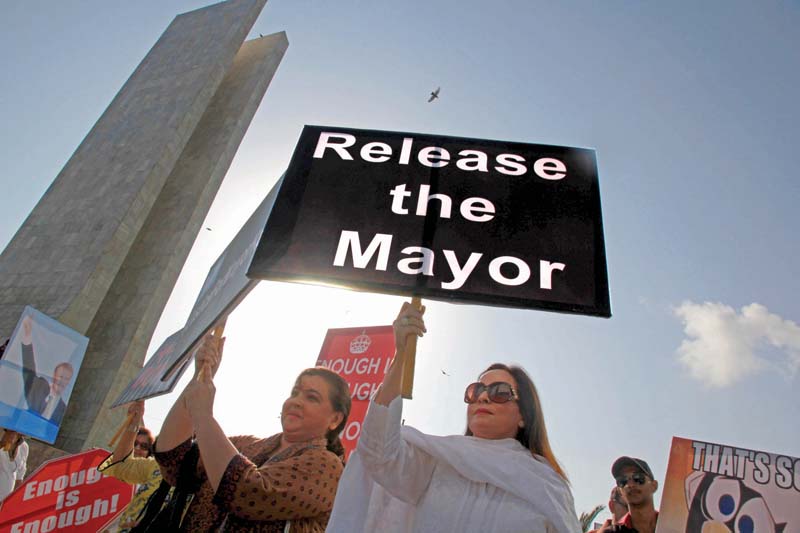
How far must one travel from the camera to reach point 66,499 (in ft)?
13.8

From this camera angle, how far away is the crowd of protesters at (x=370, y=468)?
1854 mm

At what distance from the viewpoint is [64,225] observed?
15.0 m

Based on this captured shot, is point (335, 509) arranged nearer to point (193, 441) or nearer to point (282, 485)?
point (282, 485)

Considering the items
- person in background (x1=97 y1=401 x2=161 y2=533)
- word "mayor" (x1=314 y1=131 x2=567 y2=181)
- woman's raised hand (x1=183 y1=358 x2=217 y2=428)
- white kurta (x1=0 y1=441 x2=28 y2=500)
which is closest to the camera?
woman's raised hand (x1=183 y1=358 x2=217 y2=428)

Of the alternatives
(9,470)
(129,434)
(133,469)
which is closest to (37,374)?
(9,470)

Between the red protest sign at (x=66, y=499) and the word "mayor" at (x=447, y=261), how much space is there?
3585 mm

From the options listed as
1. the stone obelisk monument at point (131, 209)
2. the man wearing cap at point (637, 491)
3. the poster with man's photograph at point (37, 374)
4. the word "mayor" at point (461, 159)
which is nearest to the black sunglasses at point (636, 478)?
the man wearing cap at point (637, 491)

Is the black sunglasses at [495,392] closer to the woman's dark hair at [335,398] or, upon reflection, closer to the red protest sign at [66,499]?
the woman's dark hair at [335,398]

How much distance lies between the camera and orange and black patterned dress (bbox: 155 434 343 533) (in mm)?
1935

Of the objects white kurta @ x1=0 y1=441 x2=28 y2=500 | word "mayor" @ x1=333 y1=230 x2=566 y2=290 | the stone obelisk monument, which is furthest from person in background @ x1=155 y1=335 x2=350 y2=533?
the stone obelisk monument

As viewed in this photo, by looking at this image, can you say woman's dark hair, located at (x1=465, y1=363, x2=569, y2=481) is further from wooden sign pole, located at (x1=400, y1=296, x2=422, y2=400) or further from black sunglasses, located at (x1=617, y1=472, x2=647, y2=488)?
black sunglasses, located at (x1=617, y1=472, x2=647, y2=488)

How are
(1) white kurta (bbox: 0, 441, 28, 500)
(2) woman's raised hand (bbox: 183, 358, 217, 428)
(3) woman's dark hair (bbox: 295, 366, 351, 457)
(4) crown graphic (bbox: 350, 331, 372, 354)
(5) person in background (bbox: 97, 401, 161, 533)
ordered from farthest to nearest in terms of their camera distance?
(4) crown graphic (bbox: 350, 331, 372, 354)
(1) white kurta (bbox: 0, 441, 28, 500)
(5) person in background (bbox: 97, 401, 161, 533)
(3) woman's dark hair (bbox: 295, 366, 351, 457)
(2) woman's raised hand (bbox: 183, 358, 217, 428)

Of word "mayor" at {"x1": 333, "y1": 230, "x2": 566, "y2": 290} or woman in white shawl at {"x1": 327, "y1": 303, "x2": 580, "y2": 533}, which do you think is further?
word "mayor" at {"x1": 333, "y1": 230, "x2": 566, "y2": 290}

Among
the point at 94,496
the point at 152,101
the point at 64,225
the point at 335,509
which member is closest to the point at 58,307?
the point at 64,225
